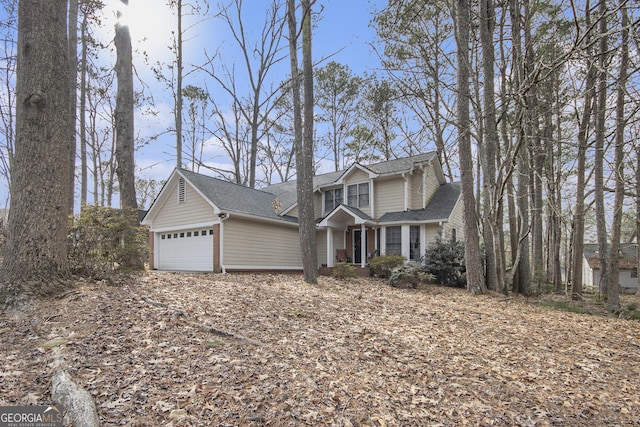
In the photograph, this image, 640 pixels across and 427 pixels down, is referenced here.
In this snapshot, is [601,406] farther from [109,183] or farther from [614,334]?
[109,183]

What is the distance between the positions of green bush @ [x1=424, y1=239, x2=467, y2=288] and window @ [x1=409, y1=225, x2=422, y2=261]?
1775 millimetres

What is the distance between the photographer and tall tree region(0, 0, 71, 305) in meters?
5.23


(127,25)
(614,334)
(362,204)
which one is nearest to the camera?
(614,334)

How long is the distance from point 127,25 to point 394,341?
10.6m

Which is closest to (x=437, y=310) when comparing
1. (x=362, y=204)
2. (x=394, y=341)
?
(x=394, y=341)

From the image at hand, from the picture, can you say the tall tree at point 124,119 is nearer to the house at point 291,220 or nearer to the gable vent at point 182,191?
the house at point 291,220

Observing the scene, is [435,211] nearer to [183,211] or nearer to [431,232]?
[431,232]

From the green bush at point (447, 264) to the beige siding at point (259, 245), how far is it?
6.00 m

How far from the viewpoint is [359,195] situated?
656 inches

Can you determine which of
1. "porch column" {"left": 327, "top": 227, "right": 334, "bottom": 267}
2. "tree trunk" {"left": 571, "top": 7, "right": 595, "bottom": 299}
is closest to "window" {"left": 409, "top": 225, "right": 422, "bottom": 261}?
"porch column" {"left": 327, "top": 227, "right": 334, "bottom": 267}

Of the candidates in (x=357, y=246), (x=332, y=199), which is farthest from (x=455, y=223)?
(x=332, y=199)

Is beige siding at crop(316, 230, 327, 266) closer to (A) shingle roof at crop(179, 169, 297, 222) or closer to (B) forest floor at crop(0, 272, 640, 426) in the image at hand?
(A) shingle roof at crop(179, 169, 297, 222)

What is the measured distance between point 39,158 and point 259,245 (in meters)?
9.08

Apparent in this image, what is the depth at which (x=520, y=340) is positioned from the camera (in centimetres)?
530
